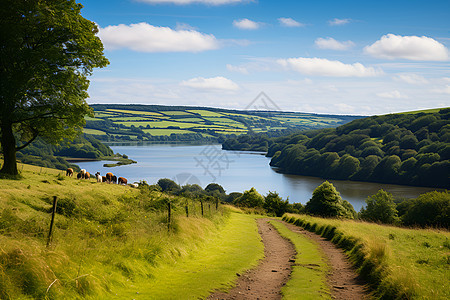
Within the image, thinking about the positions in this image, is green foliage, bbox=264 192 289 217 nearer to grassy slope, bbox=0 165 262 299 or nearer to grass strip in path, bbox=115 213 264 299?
grassy slope, bbox=0 165 262 299

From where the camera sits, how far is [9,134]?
71.9 feet

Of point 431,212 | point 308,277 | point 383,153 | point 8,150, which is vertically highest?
point 8,150

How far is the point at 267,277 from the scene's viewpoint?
12.3 meters

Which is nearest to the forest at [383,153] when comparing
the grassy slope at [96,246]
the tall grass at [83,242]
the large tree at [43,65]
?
the large tree at [43,65]

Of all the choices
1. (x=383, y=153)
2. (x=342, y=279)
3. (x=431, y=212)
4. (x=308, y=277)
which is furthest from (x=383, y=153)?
(x=308, y=277)

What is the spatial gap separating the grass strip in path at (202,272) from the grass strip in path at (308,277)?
1.78 metres

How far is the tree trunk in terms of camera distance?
2123cm

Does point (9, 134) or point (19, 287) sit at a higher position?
point (9, 134)

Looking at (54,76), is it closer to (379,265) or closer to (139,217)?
(139,217)

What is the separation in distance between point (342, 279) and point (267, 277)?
102 inches

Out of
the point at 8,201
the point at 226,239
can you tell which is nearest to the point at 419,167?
the point at 226,239

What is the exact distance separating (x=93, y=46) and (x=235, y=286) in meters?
17.5

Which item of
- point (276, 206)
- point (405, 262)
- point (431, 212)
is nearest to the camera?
point (405, 262)

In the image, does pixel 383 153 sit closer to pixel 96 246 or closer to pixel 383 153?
pixel 383 153
